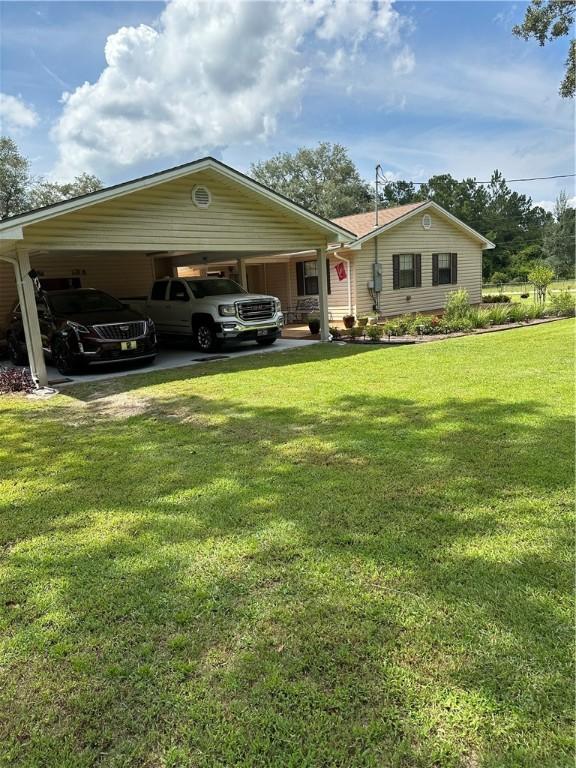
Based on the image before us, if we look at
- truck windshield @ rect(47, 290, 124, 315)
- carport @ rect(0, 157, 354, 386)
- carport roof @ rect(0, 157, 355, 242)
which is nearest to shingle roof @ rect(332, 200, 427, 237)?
carport @ rect(0, 157, 354, 386)

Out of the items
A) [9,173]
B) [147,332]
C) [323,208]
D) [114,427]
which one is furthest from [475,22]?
[323,208]

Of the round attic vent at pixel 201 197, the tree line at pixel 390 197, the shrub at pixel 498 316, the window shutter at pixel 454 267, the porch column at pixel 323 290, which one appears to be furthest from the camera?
the tree line at pixel 390 197

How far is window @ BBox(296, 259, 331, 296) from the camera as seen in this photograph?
62.0 ft

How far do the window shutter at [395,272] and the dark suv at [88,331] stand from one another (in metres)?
10.5

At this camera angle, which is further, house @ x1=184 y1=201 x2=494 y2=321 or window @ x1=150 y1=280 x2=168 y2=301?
house @ x1=184 y1=201 x2=494 y2=321

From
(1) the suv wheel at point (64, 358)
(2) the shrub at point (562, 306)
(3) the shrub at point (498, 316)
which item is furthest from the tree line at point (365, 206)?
(1) the suv wheel at point (64, 358)

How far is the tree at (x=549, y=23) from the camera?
16.8m

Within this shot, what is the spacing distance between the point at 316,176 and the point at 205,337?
48964mm

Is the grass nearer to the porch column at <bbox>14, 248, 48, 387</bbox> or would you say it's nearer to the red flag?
the porch column at <bbox>14, 248, 48, 387</bbox>

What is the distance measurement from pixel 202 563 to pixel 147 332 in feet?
27.1

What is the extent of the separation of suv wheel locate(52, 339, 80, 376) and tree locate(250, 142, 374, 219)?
1797 inches

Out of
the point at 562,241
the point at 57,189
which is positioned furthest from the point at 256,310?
the point at 562,241

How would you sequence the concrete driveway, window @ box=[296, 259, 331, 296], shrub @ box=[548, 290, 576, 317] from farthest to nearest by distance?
window @ box=[296, 259, 331, 296] < shrub @ box=[548, 290, 576, 317] < the concrete driveway

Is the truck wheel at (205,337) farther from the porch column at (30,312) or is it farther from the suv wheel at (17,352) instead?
the porch column at (30,312)
